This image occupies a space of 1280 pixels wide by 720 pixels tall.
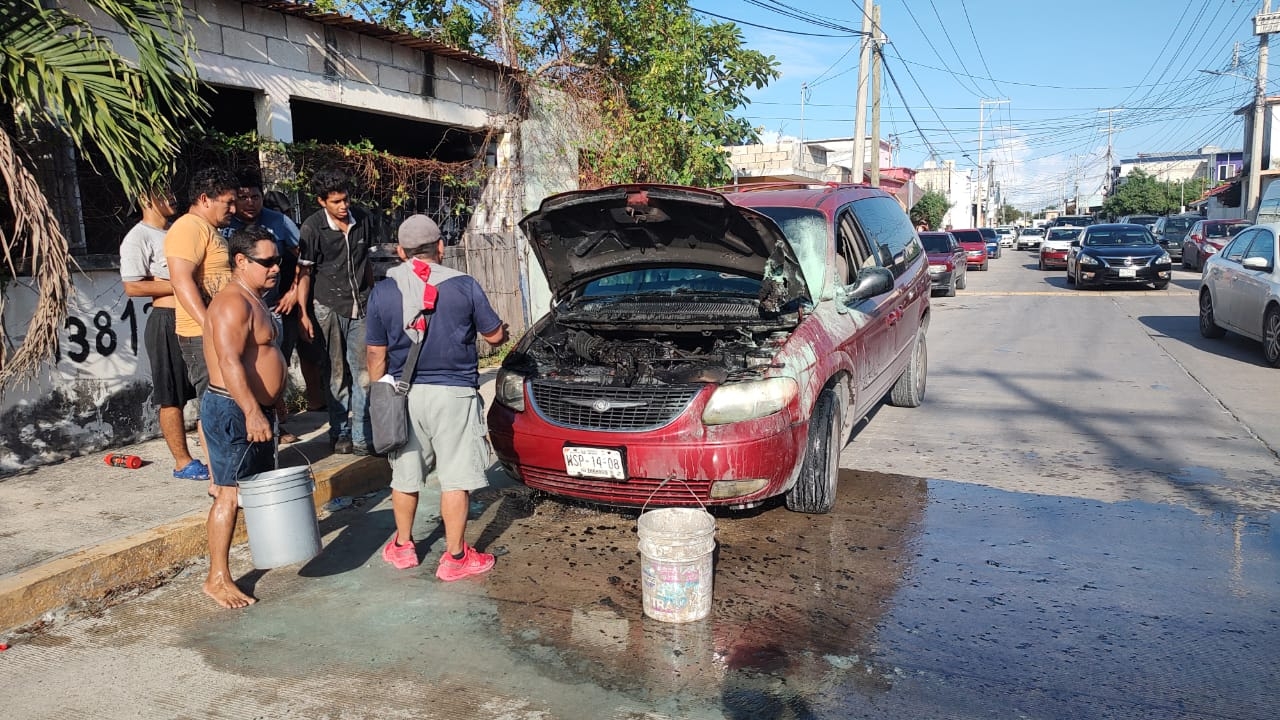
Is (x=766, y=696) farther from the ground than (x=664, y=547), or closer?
closer

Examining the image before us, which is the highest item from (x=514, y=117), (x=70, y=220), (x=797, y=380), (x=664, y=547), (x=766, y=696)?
(x=514, y=117)

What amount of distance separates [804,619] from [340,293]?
3.82 m

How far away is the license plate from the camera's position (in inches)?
170

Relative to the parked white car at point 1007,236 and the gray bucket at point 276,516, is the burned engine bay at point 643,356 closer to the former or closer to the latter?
the gray bucket at point 276,516

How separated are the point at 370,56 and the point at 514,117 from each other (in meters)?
2.36

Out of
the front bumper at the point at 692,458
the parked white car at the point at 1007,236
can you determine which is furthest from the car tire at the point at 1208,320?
the parked white car at the point at 1007,236

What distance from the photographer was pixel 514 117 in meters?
10.8

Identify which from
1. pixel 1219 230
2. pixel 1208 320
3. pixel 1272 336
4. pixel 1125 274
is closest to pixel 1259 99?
pixel 1219 230

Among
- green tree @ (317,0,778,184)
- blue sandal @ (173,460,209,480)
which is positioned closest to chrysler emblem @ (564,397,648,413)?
blue sandal @ (173,460,209,480)

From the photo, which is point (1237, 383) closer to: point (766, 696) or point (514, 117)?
point (766, 696)

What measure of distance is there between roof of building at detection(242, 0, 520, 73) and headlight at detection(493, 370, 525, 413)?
461 centimetres

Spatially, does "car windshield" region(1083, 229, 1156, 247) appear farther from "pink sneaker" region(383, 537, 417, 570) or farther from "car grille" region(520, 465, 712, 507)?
"pink sneaker" region(383, 537, 417, 570)

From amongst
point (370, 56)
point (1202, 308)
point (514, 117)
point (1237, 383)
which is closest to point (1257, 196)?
point (1202, 308)

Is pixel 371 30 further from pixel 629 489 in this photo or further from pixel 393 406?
pixel 629 489
